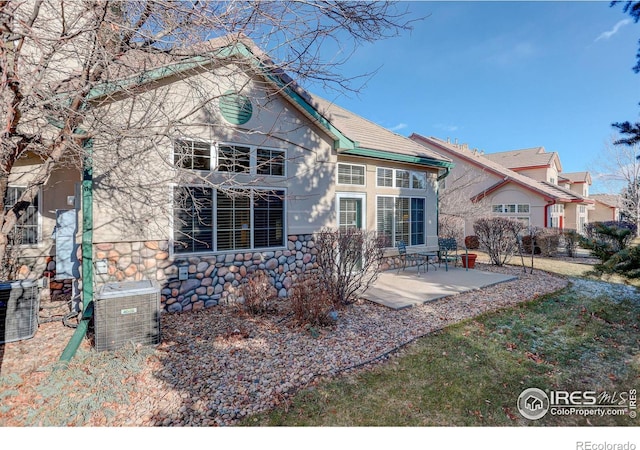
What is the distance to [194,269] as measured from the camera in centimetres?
614

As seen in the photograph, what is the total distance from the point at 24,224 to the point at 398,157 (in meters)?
10.4

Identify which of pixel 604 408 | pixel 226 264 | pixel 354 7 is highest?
pixel 354 7

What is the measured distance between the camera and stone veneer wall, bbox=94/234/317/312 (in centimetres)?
555

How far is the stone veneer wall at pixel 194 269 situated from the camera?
5.55 metres

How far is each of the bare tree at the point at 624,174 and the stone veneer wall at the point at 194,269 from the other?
88.5ft

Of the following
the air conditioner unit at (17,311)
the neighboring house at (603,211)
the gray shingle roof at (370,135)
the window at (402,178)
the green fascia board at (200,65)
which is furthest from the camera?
the neighboring house at (603,211)

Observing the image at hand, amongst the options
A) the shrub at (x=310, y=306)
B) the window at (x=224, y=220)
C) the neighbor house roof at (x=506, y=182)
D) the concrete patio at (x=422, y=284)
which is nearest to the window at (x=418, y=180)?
the concrete patio at (x=422, y=284)

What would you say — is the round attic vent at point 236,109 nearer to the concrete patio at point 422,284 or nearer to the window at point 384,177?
the window at point 384,177

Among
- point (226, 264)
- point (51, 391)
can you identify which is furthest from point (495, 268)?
point (51, 391)

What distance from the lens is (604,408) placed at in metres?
3.21

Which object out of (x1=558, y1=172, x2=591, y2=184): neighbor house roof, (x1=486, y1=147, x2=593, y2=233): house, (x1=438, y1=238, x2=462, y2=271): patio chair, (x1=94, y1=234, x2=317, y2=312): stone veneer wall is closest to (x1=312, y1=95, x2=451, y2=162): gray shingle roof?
(x1=438, y1=238, x2=462, y2=271): patio chair

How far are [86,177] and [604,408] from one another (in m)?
8.14

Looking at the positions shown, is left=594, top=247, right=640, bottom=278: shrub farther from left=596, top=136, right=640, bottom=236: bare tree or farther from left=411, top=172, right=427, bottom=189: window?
left=596, top=136, right=640, bottom=236: bare tree
